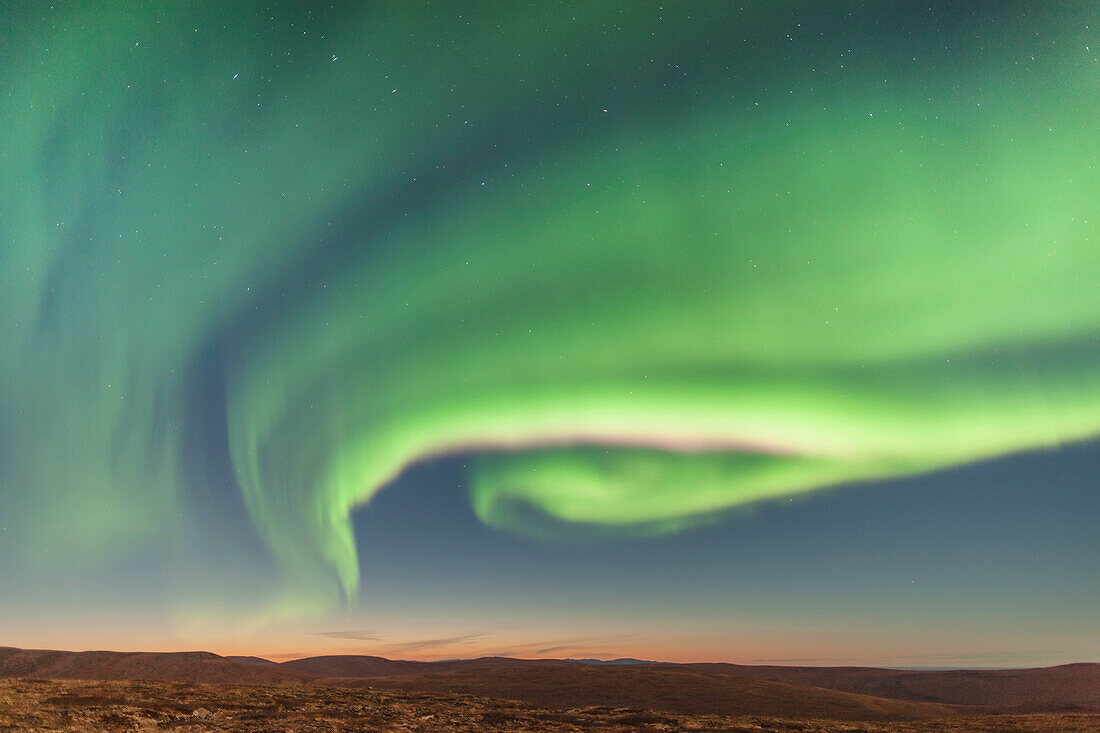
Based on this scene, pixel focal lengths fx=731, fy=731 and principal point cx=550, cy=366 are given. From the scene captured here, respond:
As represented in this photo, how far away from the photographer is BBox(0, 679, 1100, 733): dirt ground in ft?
111

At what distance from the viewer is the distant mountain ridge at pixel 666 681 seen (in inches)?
2945

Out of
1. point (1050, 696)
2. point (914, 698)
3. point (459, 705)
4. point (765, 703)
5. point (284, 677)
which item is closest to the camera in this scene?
point (459, 705)

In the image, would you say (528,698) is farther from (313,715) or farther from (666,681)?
(313,715)

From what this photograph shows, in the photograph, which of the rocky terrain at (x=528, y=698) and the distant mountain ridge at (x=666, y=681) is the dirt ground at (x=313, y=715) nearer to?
the rocky terrain at (x=528, y=698)

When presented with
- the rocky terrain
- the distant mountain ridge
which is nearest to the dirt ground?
the rocky terrain

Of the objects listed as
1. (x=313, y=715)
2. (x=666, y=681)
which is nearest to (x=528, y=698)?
(x=666, y=681)

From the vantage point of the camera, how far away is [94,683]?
44969 millimetres

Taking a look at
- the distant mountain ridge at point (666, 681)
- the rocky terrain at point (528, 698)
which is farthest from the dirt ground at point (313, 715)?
the distant mountain ridge at point (666, 681)

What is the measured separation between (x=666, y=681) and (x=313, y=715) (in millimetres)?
58714

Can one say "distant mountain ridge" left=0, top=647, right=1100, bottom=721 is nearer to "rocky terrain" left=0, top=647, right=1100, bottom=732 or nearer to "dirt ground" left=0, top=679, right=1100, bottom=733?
"rocky terrain" left=0, top=647, right=1100, bottom=732

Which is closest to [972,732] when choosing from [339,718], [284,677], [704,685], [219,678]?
[339,718]

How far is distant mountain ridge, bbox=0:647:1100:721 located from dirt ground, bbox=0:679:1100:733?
1828 cm

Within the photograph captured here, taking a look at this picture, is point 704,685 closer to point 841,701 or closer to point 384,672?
point 841,701

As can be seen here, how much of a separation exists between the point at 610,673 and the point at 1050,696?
8177cm
